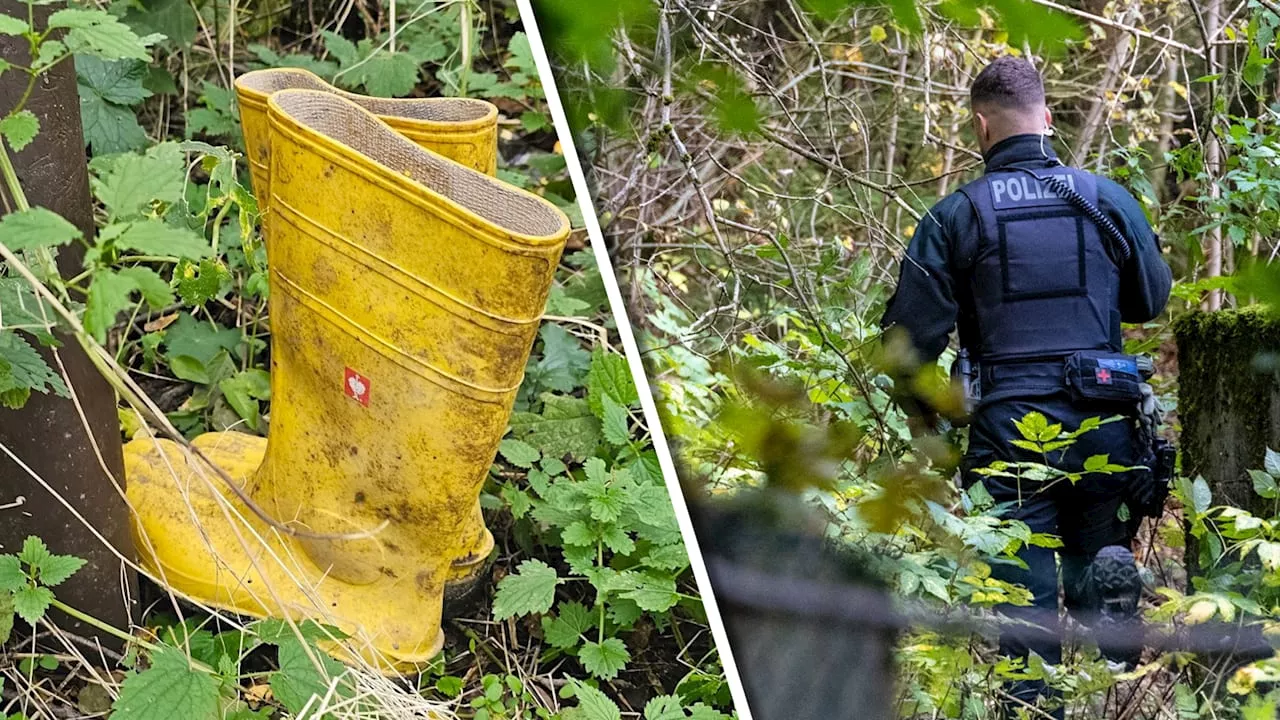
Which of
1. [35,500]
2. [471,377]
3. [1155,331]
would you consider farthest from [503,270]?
[1155,331]

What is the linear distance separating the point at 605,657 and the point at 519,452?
362 millimetres

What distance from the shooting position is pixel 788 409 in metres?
0.94

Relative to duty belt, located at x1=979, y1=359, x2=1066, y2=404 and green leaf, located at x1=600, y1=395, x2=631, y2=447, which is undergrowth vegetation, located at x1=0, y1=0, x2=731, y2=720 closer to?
green leaf, located at x1=600, y1=395, x2=631, y2=447

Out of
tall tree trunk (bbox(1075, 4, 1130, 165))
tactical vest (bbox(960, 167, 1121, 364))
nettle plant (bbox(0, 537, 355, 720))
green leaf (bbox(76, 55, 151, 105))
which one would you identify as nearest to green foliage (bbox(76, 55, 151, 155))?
green leaf (bbox(76, 55, 151, 105))

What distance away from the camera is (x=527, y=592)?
1.67 metres

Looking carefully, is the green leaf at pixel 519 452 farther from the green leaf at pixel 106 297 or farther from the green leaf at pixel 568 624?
the green leaf at pixel 106 297

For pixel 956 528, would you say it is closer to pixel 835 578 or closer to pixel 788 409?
pixel 788 409

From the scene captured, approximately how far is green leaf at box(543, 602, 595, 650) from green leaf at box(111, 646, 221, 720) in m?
0.56

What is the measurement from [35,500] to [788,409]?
104cm

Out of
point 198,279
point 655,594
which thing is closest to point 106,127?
point 198,279

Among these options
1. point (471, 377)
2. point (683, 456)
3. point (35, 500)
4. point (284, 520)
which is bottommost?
point (284, 520)

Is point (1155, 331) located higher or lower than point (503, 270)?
lower

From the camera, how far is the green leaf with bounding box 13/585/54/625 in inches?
52.5

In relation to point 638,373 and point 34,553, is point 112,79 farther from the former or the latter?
point 638,373
